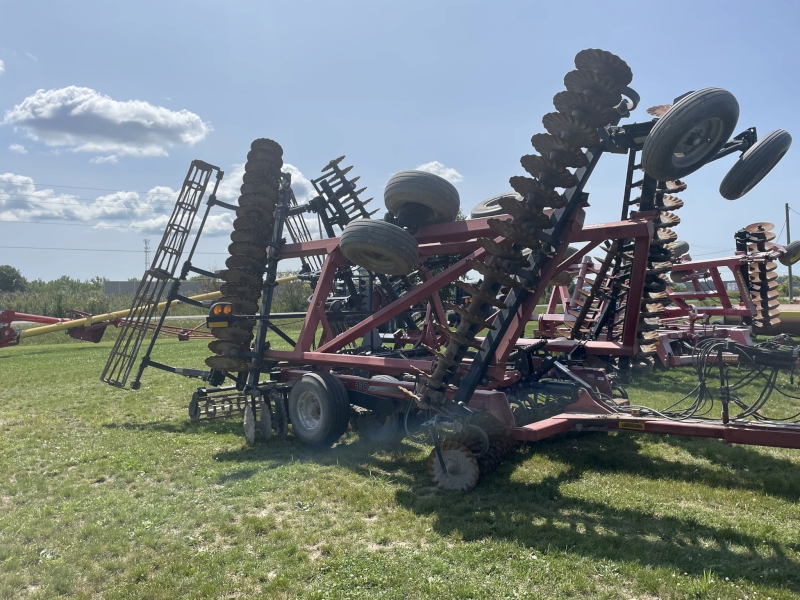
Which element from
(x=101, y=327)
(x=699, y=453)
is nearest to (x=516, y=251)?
(x=699, y=453)

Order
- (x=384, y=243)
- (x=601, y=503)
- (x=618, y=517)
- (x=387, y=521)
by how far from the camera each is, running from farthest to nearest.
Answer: (x=384, y=243), (x=601, y=503), (x=387, y=521), (x=618, y=517)

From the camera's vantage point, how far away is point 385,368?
6.86 meters

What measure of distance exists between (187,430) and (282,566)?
4971 millimetres

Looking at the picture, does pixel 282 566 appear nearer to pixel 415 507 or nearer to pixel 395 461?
pixel 415 507

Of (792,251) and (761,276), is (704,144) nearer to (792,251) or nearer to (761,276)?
(761,276)

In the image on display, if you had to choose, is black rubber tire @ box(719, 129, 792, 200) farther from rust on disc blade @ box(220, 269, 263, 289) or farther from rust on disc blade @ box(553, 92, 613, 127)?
rust on disc blade @ box(220, 269, 263, 289)

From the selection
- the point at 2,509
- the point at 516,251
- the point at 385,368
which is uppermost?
the point at 516,251

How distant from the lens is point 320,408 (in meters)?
7.11

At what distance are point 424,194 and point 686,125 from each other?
121 inches

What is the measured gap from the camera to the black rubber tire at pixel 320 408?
22.8 ft

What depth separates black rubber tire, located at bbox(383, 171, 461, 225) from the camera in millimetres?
7172

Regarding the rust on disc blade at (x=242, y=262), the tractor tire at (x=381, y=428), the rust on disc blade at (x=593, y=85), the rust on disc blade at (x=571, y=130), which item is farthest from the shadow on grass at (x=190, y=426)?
the rust on disc blade at (x=593, y=85)

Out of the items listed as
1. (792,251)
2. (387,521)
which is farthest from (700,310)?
(387,521)

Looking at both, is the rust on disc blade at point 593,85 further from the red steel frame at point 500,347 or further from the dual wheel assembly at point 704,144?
the red steel frame at point 500,347
